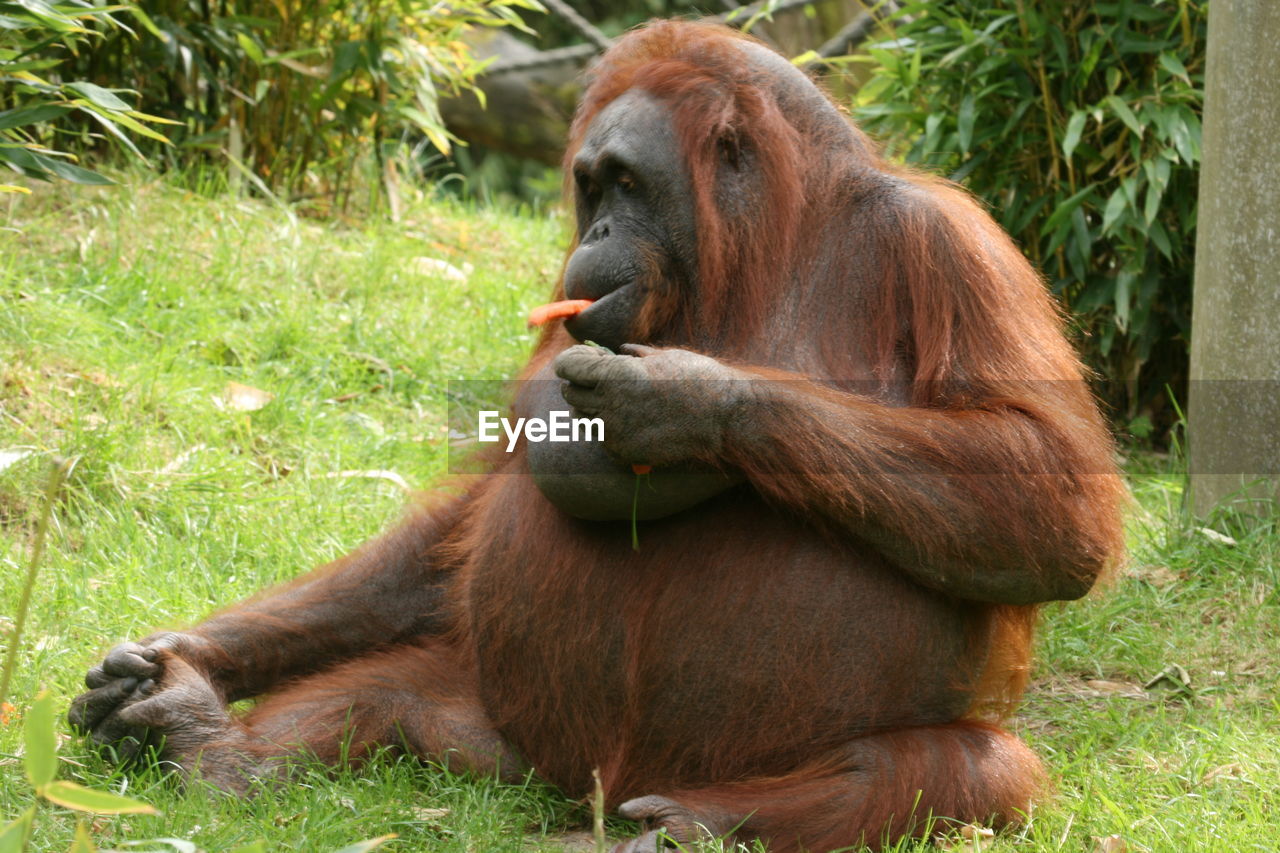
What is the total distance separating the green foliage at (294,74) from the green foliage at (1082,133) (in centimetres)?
182

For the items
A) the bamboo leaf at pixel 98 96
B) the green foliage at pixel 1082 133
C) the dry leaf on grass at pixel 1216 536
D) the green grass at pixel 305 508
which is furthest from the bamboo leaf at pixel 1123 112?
the bamboo leaf at pixel 98 96

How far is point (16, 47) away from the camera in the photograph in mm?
4223

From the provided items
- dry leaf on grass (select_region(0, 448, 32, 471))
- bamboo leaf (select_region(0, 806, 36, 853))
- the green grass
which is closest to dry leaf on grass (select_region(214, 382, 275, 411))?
the green grass

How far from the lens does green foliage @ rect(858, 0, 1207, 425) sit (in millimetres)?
4863

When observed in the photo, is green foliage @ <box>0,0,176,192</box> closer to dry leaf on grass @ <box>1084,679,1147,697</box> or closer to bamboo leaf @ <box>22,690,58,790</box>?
bamboo leaf @ <box>22,690,58,790</box>

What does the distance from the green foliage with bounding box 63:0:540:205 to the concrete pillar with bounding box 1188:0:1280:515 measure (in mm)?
2975

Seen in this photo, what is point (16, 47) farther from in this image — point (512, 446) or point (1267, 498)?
point (1267, 498)

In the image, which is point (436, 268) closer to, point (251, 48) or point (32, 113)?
point (251, 48)

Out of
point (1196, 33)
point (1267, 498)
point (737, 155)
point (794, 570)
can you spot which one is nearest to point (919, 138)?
point (1196, 33)

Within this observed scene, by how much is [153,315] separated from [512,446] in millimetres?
2341

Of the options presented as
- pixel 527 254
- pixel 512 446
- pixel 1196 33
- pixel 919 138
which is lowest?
pixel 527 254

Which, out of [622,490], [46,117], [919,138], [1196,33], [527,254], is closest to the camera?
[622,490]

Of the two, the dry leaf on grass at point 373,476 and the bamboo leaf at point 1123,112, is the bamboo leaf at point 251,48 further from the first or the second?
the bamboo leaf at point 1123,112

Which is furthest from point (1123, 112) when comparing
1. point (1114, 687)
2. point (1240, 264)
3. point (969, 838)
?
point (969, 838)
